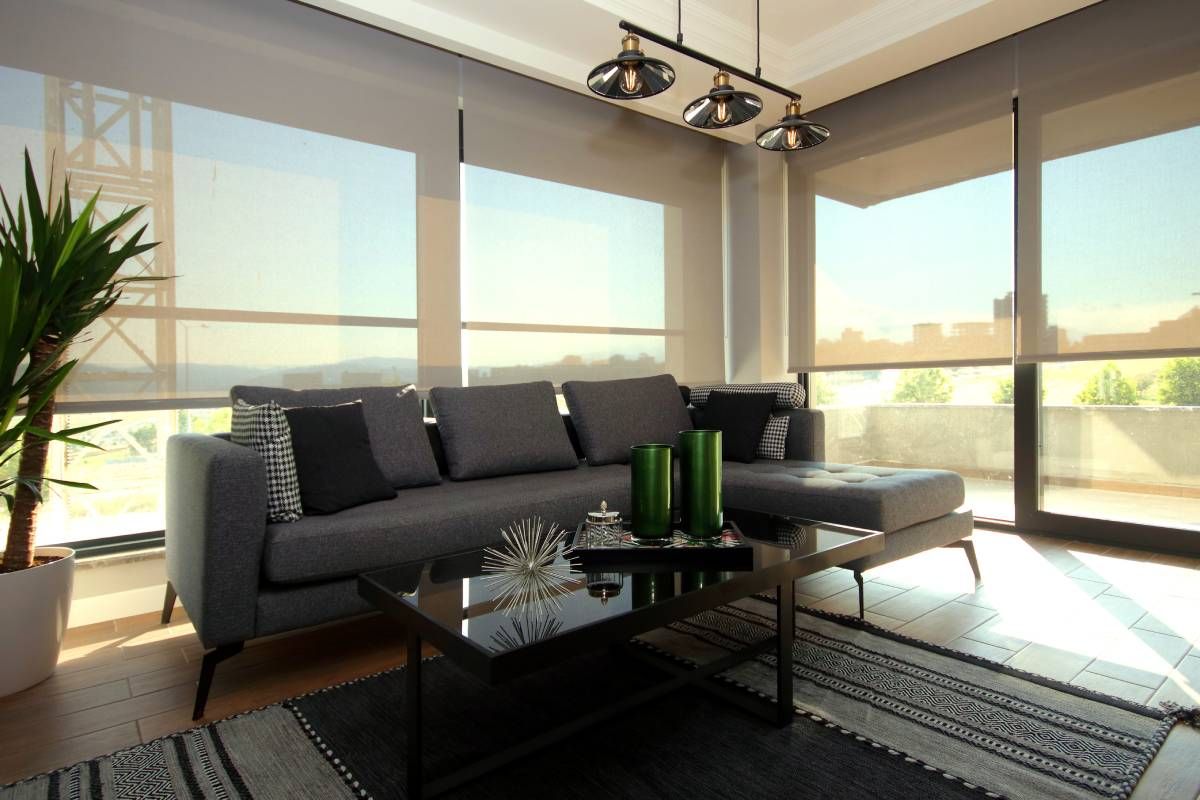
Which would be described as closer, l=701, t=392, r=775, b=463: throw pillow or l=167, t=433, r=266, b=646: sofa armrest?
l=167, t=433, r=266, b=646: sofa armrest

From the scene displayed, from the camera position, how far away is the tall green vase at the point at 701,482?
5.93ft

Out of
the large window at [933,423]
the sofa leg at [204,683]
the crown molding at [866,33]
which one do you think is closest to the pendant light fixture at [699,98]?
the crown molding at [866,33]

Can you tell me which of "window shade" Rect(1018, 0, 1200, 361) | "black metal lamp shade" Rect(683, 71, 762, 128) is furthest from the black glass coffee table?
"window shade" Rect(1018, 0, 1200, 361)

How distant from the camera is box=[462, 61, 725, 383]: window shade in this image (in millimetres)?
3832

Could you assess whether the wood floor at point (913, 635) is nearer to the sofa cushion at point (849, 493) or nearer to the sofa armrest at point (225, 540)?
the sofa armrest at point (225, 540)

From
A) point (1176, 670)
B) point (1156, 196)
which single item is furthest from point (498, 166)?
point (1176, 670)

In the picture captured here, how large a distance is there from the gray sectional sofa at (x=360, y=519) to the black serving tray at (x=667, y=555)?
0.73 metres

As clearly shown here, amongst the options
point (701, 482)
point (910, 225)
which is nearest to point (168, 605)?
point (701, 482)

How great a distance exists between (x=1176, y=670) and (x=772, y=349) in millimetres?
3152

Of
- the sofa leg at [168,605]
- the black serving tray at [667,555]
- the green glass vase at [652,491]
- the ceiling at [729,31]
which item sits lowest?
the sofa leg at [168,605]

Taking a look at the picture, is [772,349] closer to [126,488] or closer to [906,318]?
[906,318]

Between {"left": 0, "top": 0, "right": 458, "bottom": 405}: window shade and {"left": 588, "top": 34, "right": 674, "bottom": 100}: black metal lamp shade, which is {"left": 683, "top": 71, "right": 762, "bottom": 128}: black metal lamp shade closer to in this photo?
{"left": 588, "top": 34, "right": 674, "bottom": 100}: black metal lamp shade

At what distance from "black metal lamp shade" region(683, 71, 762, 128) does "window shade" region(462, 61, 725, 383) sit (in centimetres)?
151

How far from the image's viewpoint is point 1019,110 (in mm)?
3789
